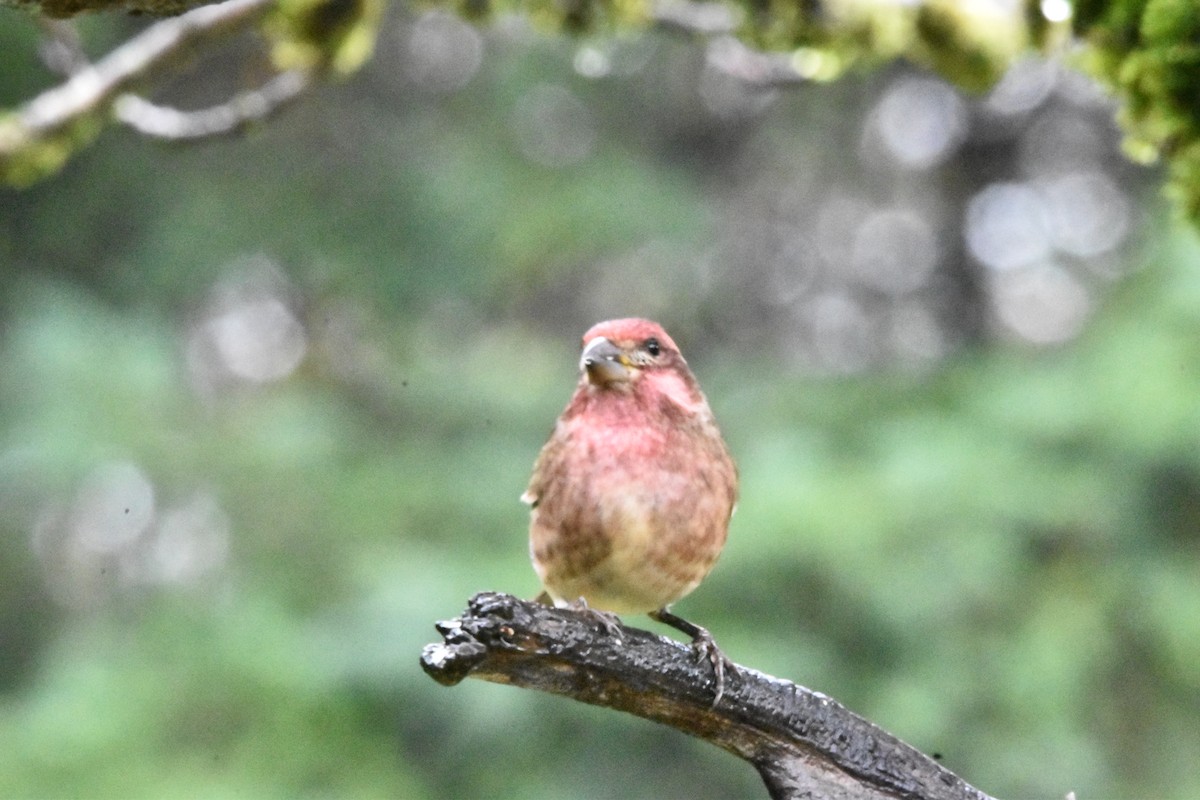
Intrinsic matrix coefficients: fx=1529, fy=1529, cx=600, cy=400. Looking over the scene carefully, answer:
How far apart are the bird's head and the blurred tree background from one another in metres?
0.89

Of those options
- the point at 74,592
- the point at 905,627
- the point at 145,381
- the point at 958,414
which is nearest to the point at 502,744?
the point at 905,627

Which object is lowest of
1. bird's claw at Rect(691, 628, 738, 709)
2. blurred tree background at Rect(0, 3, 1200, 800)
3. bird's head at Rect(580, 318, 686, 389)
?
bird's claw at Rect(691, 628, 738, 709)

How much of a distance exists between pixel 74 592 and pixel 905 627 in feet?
17.2

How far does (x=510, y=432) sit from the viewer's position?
7992 millimetres

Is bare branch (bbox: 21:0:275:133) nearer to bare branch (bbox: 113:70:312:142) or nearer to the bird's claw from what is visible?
bare branch (bbox: 113:70:312:142)

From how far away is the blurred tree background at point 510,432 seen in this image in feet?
21.0

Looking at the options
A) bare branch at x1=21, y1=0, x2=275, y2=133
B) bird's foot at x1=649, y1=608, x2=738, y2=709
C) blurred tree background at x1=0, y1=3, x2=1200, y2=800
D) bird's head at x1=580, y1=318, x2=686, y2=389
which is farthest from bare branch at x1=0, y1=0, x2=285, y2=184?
bird's foot at x1=649, y1=608, x2=738, y2=709

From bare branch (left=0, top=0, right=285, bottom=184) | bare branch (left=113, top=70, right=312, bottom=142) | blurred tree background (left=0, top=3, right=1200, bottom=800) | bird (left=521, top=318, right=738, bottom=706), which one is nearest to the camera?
bird (left=521, top=318, right=738, bottom=706)

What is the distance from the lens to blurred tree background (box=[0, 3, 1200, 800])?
21.0 feet

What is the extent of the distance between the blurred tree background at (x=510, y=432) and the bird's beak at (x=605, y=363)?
3.11 ft

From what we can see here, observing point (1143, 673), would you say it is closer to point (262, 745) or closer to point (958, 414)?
point (958, 414)

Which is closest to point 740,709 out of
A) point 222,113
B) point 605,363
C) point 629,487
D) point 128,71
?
point 629,487

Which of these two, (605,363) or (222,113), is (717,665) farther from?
(222,113)

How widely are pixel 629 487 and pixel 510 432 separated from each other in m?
4.82
